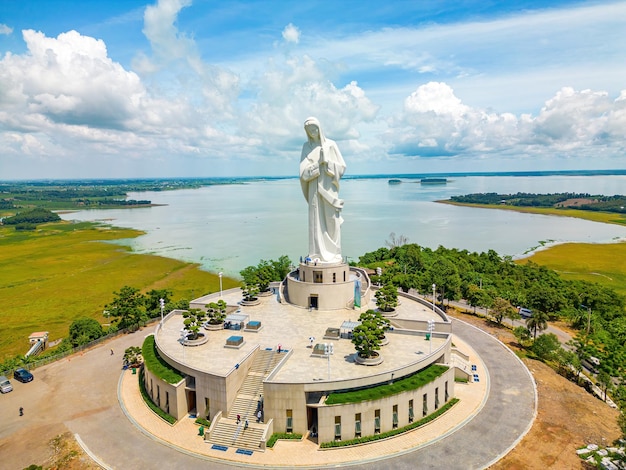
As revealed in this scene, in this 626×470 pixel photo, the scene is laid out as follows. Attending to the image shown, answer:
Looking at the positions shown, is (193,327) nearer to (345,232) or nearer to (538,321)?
(538,321)

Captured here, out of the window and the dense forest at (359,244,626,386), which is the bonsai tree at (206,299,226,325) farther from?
the dense forest at (359,244,626,386)

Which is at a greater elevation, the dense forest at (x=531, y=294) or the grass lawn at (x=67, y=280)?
the dense forest at (x=531, y=294)

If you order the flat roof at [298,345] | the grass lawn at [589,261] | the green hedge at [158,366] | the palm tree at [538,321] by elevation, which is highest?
the flat roof at [298,345]

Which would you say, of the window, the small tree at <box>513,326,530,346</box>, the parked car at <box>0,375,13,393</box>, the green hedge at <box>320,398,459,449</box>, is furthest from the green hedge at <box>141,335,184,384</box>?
the small tree at <box>513,326,530,346</box>

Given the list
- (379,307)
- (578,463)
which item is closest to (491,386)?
(578,463)

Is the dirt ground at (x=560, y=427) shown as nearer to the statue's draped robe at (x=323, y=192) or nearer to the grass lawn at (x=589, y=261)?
the statue's draped robe at (x=323, y=192)

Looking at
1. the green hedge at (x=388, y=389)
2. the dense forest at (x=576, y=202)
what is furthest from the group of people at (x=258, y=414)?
the dense forest at (x=576, y=202)

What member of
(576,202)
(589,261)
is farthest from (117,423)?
(576,202)
